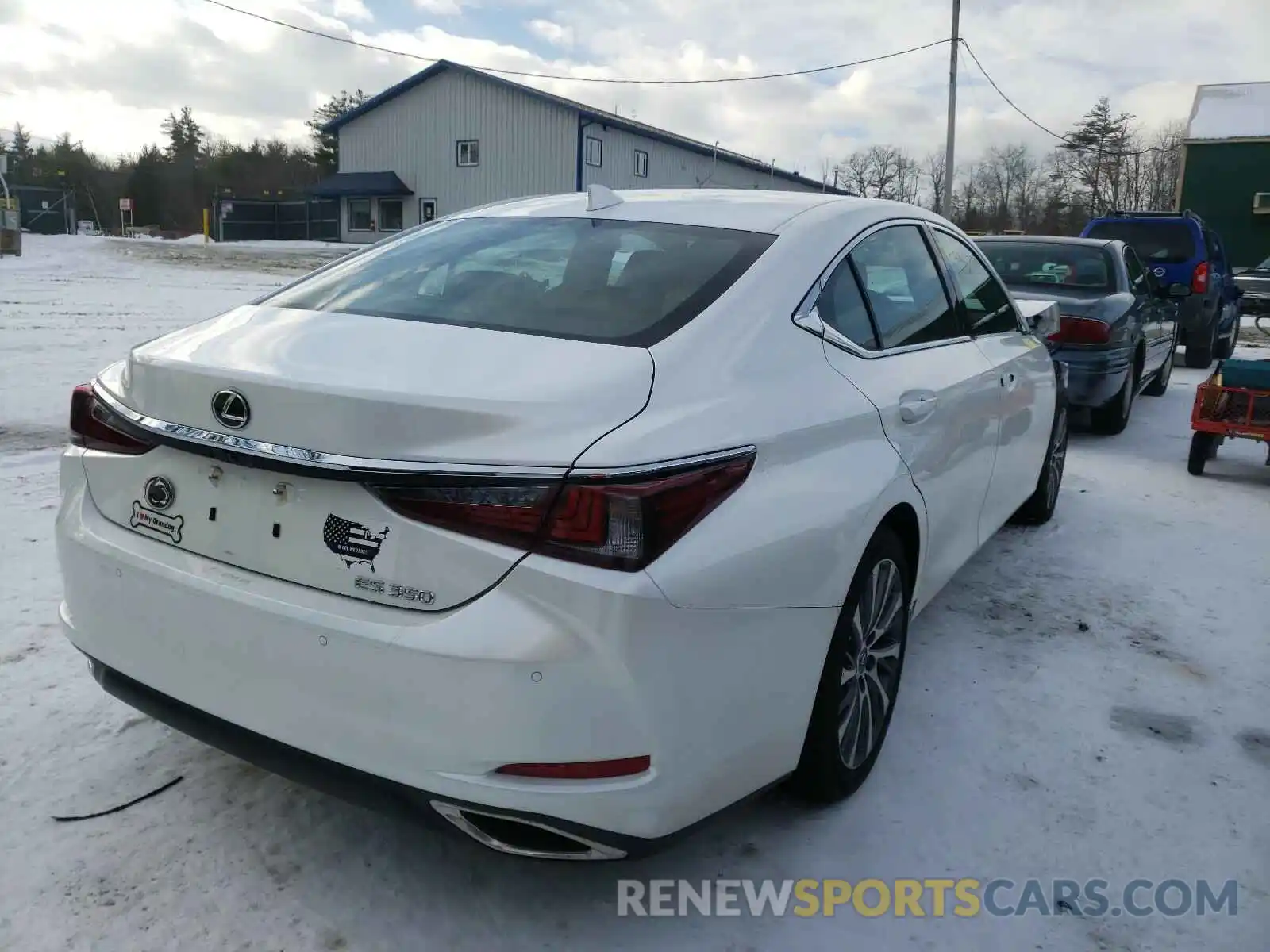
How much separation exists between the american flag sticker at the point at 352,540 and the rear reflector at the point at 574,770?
1.54 ft

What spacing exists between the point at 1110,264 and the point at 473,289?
7.16 m

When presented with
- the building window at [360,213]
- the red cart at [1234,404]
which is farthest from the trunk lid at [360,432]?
the building window at [360,213]

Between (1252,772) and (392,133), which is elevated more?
(392,133)

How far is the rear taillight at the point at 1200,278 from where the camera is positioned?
12016 millimetres

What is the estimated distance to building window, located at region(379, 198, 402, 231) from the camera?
42688 millimetres

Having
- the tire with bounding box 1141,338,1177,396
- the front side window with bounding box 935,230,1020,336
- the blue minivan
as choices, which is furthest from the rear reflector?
the blue minivan

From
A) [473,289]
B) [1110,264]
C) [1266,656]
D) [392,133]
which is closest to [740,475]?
[473,289]

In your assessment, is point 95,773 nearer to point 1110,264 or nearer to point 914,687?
point 914,687

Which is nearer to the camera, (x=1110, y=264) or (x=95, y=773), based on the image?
(x=95, y=773)

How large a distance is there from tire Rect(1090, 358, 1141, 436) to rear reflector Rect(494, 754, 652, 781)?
284 inches

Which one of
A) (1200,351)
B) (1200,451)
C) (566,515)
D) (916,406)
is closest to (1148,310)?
(1200,451)

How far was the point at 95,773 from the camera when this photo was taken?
275cm

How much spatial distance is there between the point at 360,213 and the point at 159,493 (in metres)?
44.6

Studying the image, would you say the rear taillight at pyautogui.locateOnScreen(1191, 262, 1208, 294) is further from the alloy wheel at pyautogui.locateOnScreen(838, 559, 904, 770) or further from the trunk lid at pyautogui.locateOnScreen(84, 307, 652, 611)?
the trunk lid at pyautogui.locateOnScreen(84, 307, 652, 611)
